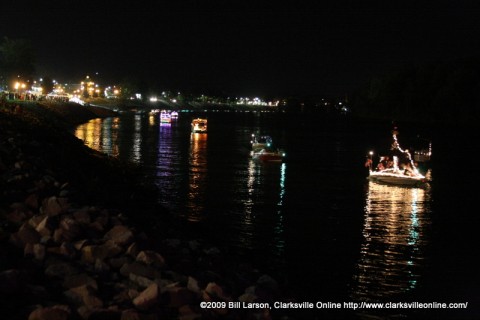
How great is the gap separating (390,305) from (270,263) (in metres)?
5.52

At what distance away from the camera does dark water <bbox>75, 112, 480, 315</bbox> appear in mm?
21203

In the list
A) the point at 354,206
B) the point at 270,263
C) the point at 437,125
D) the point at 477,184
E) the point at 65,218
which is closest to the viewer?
the point at 65,218

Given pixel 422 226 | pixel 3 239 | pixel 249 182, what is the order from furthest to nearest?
pixel 249 182 → pixel 422 226 → pixel 3 239

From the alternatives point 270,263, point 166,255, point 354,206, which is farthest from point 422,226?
point 166,255

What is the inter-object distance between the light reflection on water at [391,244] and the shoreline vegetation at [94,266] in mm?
5818

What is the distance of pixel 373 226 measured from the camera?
3125 cm

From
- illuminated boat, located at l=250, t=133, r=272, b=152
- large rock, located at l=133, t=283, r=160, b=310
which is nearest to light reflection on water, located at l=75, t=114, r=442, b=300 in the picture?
illuminated boat, located at l=250, t=133, r=272, b=152

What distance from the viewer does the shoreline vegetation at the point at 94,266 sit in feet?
34.1

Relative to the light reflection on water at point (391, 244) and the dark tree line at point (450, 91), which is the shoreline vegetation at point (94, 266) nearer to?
the light reflection on water at point (391, 244)

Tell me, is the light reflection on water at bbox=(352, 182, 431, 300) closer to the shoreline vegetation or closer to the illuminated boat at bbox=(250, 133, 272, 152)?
the shoreline vegetation

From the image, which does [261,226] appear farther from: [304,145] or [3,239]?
[304,145]

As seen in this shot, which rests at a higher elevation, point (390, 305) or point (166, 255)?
point (166, 255)

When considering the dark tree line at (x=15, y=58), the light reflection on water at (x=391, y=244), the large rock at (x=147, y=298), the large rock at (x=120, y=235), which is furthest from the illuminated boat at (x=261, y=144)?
the dark tree line at (x=15, y=58)

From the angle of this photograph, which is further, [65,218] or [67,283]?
[65,218]
